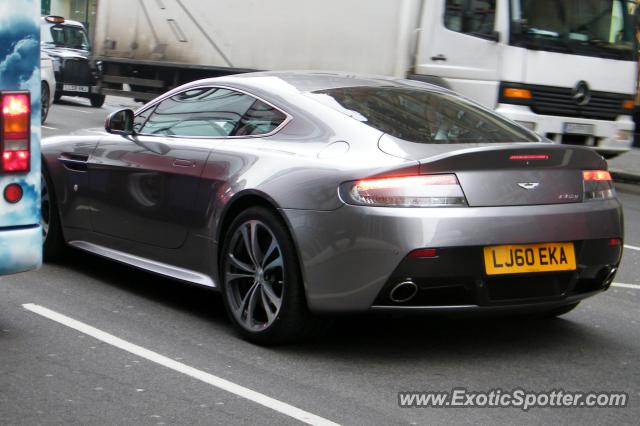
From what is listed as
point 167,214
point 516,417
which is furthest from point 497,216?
point 167,214

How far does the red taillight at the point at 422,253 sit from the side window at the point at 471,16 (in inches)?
361

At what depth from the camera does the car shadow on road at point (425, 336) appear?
19.4ft

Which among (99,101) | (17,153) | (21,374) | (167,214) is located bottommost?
(99,101)

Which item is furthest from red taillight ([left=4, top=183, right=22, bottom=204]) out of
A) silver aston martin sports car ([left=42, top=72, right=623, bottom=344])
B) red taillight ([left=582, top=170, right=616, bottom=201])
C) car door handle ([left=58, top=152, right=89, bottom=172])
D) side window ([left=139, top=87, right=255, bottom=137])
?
red taillight ([left=582, top=170, right=616, bottom=201])

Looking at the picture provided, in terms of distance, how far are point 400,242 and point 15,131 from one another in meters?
1.92

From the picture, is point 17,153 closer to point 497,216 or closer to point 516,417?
point 497,216

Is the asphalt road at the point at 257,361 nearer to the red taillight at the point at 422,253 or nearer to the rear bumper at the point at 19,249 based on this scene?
the rear bumper at the point at 19,249

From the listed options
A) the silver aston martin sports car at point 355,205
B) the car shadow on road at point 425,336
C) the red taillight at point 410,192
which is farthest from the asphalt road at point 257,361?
the red taillight at point 410,192

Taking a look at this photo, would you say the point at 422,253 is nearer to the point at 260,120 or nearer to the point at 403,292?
the point at 403,292

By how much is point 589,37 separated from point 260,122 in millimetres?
9129

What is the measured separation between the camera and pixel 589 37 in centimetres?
1459

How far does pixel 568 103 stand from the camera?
14719 mm

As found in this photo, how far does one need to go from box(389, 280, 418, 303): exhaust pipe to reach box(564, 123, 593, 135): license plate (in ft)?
31.8

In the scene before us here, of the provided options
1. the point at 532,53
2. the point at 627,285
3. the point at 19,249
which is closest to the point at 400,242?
the point at 19,249
